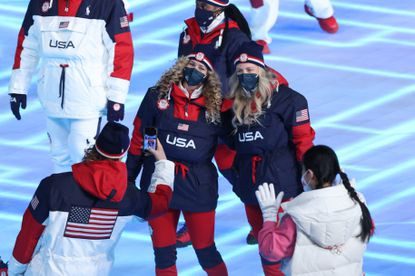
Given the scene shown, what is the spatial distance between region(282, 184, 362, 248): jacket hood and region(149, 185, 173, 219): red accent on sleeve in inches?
27.8

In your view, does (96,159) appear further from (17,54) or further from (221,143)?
(17,54)

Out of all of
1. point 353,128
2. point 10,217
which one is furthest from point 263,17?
point 10,217

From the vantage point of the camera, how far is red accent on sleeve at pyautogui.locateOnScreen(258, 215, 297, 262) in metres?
5.94

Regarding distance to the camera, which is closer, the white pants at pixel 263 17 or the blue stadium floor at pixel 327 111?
the blue stadium floor at pixel 327 111

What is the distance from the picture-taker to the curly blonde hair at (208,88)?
7.03 metres

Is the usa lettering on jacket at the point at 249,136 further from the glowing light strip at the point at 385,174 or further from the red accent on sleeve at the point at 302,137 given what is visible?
the glowing light strip at the point at 385,174

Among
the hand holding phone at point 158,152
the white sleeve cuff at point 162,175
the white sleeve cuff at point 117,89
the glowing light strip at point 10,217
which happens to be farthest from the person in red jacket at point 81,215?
the glowing light strip at point 10,217

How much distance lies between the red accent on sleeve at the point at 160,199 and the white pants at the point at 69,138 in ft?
6.39

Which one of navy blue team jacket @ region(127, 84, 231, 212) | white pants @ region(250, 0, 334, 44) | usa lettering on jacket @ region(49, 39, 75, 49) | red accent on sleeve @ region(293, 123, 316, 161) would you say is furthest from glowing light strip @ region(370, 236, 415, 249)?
white pants @ region(250, 0, 334, 44)

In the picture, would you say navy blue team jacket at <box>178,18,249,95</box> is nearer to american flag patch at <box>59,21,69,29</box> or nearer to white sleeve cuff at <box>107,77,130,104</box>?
white sleeve cuff at <box>107,77,130,104</box>

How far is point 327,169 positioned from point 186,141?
1.34 meters

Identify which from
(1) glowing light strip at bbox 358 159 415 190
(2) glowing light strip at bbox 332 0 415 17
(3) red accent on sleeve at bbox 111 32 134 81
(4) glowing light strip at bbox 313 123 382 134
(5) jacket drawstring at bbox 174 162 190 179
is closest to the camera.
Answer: (5) jacket drawstring at bbox 174 162 190 179

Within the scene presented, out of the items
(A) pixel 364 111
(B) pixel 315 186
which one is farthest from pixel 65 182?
(A) pixel 364 111

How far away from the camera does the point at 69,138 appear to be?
8234 millimetres
